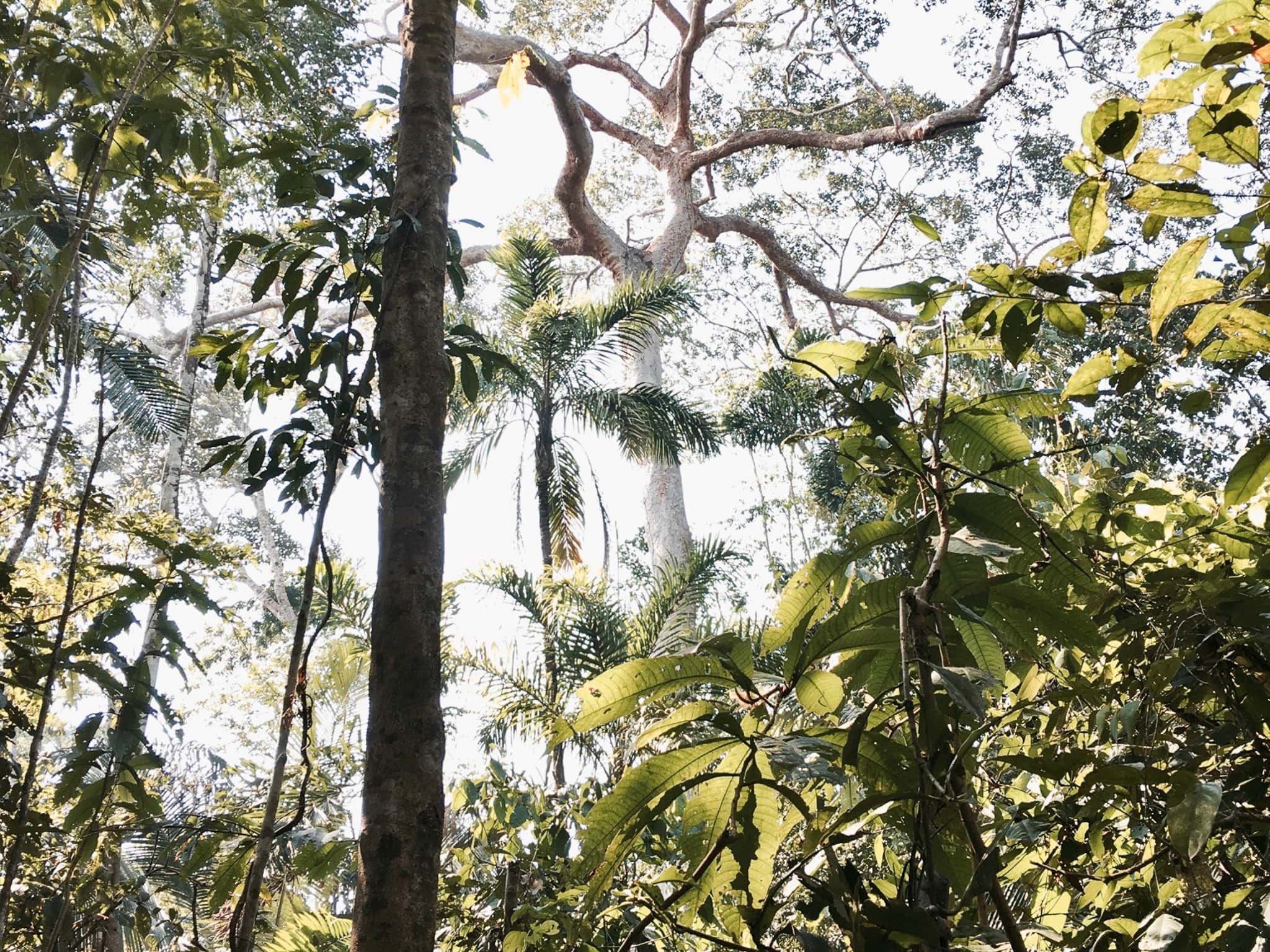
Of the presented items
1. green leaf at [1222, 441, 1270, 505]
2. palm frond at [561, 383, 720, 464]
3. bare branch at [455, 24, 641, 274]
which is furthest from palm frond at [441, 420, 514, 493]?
green leaf at [1222, 441, 1270, 505]

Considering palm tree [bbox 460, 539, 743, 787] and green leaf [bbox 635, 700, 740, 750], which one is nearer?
green leaf [bbox 635, 700, 740, 750]

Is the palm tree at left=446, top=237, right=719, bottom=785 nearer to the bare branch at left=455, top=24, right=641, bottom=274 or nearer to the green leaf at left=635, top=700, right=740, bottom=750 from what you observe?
the bare branch at left=455, top=24, right=641, bottom=274

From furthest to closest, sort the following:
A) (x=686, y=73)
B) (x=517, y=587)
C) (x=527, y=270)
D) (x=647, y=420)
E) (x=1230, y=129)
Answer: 1. (x=686, y=73)
2. (x=647, y=420)
3. (x=527, y=270)
4. (x=517, y=587)
5. (x=1230, y=129)

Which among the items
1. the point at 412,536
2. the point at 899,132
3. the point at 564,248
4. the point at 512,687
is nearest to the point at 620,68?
the point at 564,248

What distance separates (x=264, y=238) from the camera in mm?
2086

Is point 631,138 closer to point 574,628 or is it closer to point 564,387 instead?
point 564,387

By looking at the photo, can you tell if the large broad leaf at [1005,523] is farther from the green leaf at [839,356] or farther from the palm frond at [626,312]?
the palm frond at [626,312]

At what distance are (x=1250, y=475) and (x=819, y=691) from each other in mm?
501

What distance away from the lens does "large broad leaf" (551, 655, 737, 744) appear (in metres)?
0.83

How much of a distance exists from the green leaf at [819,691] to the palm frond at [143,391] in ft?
13.4

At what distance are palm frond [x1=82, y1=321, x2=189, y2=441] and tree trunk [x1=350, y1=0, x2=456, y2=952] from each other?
9.52 feet

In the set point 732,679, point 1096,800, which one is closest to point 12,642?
point 732,679

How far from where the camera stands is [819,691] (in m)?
0.89

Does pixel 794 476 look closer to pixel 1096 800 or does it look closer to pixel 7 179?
pixel 7 179
